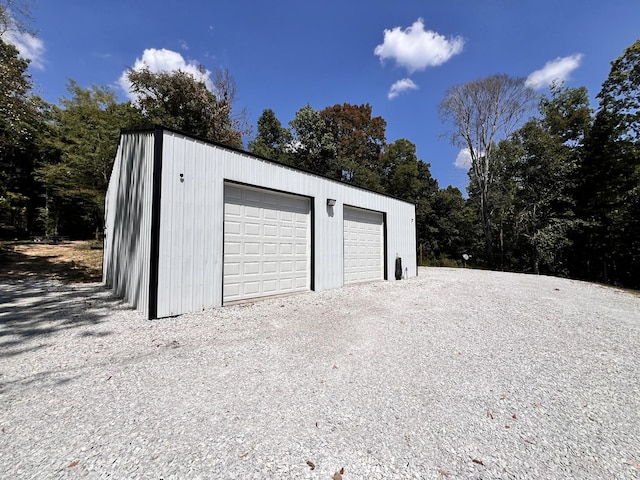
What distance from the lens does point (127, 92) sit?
15.9 metres

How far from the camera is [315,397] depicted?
2.29 meters

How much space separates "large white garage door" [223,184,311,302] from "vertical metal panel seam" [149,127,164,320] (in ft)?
4.00

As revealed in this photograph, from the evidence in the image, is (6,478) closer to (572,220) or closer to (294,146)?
(572,220)

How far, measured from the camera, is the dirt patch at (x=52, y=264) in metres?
8.96

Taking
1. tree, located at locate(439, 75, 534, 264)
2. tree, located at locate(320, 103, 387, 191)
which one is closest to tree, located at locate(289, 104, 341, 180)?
tree, located at locate(320, 103, 387, 191)

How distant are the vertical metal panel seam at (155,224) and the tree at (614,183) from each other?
1857 centimetres

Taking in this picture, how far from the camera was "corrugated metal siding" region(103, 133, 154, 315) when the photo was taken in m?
4.83

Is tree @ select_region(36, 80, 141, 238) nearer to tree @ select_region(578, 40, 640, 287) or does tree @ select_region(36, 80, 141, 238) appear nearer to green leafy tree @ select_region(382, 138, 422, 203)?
green leafy tree @ select_region(382, 138, 422, 203)

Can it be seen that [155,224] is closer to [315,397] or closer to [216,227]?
[216,227]

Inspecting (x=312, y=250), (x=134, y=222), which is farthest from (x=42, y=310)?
(x=312, y=250)

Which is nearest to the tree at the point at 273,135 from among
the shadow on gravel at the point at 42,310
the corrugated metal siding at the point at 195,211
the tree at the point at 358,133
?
the tree at the point at 358,133

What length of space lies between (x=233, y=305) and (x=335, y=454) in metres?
4.11

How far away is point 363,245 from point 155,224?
6.00 meters

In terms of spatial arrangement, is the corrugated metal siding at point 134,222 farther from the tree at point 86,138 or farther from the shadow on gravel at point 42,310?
the tree at point 86,138
